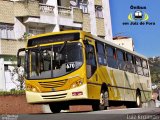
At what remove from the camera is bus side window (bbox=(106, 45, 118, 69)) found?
2239cm

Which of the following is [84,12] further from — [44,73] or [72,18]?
[44,73]

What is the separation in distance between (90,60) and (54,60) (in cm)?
152

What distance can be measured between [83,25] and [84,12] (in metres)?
1.68

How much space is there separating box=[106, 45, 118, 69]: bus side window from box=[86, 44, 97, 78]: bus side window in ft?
7.25

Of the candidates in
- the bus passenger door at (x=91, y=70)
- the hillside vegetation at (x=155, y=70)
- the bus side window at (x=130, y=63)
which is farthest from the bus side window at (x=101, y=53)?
the hillside vegetation at (x=155, y=70)

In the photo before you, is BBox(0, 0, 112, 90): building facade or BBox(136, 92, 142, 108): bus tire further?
BBox(0, 0, 112, 90): building facade

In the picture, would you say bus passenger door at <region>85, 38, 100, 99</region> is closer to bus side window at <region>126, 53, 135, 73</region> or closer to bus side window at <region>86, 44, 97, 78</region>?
bus side window at <region>86, 44, 97, 78</region>

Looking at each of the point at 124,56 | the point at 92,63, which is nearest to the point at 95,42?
the point at 92,63

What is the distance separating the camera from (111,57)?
22891 mm

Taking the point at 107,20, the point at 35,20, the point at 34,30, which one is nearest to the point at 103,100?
the point at 35,20

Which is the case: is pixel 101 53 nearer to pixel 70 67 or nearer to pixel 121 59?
pixel 70 67

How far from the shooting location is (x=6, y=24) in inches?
1524

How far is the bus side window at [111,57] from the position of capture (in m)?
22.4

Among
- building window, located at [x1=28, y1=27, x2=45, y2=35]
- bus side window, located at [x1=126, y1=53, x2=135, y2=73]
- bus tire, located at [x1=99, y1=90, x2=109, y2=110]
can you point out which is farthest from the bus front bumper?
building window, located at [x1=28, y1=27, x2=45, y2=35]
